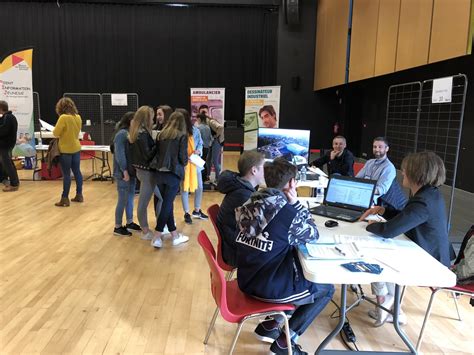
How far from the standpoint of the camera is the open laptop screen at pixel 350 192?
2789mm

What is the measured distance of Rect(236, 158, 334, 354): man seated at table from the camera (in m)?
1.92

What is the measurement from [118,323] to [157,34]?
11.0 m

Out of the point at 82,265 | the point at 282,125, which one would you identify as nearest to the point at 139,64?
the point at 282,125

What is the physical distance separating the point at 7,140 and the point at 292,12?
25.2 ft

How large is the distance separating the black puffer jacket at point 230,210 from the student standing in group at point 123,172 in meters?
1.86

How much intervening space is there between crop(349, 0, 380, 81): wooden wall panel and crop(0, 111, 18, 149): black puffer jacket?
5977 mm

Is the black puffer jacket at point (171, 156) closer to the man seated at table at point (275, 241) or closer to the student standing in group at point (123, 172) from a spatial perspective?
the student standing in group at point (123, 172)

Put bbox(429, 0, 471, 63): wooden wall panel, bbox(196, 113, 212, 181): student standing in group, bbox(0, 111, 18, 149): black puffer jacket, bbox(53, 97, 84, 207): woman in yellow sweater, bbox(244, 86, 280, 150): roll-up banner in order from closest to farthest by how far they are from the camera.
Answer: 1. bbox(429, 0, 471, 63): wooden wall panel
2. bbox(53, 97, 84, 207): woman in yellow sweater
3. bbox(0, 111, 18, 149): black puffer jacket
4. bbox(196, 113, 212, 181): student standing in group
5. bbox(244, 86, 280, 150): roll-up banner

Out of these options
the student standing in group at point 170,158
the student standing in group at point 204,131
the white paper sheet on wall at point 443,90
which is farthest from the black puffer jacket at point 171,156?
the student standing in group at point 204,131

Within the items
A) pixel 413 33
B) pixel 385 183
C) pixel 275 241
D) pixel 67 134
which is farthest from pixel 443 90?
pixel 67 134

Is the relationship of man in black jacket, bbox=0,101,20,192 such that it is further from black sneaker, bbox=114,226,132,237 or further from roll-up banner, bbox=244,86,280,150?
roll-up banner, bbox=244,86,280,150

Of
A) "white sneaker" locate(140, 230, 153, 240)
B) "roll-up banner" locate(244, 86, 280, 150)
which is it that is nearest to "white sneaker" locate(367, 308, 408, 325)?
"white sneaker" locate(140, 230, 153, 240)

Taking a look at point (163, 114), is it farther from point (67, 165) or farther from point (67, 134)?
point (67, 165)

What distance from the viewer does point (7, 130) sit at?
20.2 ft
